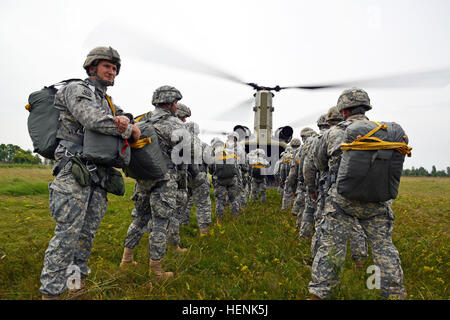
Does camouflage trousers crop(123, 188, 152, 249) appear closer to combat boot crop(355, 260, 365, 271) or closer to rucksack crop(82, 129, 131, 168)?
rucksack crop(82, 129, 131, 168)

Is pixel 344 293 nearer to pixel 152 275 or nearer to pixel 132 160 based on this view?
pixel 152 275

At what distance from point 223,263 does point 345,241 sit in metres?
1.80

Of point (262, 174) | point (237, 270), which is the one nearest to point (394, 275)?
point (237, 270)

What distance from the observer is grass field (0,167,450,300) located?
9.91 ft

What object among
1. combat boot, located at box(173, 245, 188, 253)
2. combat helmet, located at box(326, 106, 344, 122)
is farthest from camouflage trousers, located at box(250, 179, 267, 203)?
combat helmet, located at box(326, 106, 344, 122)

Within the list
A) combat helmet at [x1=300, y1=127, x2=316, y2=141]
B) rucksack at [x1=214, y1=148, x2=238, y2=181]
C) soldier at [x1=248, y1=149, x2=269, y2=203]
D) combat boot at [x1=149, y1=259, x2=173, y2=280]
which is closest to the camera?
combat boot at [x1=149, y1=259, x2=173, y2=280]

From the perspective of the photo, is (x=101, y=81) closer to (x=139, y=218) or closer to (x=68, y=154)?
(x=68, y=154)

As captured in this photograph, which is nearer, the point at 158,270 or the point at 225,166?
the point at 158,270

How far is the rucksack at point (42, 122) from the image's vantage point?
8.79 ft

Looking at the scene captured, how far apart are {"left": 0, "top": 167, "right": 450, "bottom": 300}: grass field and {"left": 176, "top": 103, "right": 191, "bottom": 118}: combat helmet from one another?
2.62m

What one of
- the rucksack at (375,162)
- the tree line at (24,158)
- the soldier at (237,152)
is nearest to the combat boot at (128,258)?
the rucksack at (375,162)

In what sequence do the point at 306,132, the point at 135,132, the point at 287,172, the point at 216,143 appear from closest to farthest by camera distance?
the point at 135,132, the point at 216,143, the point at 306,132, the point at 287,172

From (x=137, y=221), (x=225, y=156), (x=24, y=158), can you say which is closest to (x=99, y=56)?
(x=137, y=221)

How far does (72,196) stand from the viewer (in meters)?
2.57
